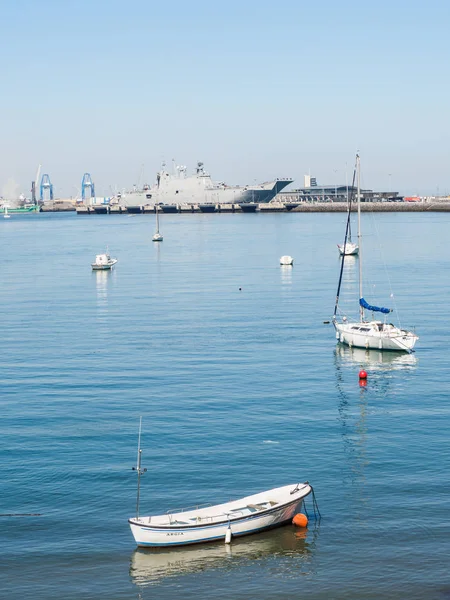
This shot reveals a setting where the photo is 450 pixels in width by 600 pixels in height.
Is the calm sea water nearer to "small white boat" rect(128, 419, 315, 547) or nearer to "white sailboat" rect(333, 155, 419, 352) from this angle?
"small white boat" rect(128, 419, 315, 547)

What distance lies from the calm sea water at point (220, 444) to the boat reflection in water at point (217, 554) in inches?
2.9

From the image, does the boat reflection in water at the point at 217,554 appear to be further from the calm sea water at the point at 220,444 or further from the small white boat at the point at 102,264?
the small white boat at the point at 102,264

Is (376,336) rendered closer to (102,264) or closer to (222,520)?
(222,520)

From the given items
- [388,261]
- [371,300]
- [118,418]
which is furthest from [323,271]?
[118,418]

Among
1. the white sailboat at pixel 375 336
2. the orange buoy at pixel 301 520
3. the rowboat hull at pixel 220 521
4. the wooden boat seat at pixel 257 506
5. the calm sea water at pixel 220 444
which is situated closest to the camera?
the calm sea water at pixel 220 444

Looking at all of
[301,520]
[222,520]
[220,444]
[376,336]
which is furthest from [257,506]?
[376,336]

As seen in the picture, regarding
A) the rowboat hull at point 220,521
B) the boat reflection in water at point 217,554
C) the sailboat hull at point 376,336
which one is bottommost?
the boat reflection in water at point 217,554

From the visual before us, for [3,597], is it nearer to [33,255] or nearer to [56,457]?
[56,457]

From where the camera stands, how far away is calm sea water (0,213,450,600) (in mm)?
31109

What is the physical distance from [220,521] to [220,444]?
37.0 ft

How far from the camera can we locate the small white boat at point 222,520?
32.0 metres

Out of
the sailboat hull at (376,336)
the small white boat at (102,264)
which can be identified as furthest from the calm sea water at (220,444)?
the small white boat at (102,264)

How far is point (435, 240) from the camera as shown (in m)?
180

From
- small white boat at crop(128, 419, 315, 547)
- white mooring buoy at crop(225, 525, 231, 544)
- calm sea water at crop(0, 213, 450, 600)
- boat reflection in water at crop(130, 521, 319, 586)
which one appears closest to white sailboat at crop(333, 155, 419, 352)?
calm sea water at crop(0, 213, 450, 600)
